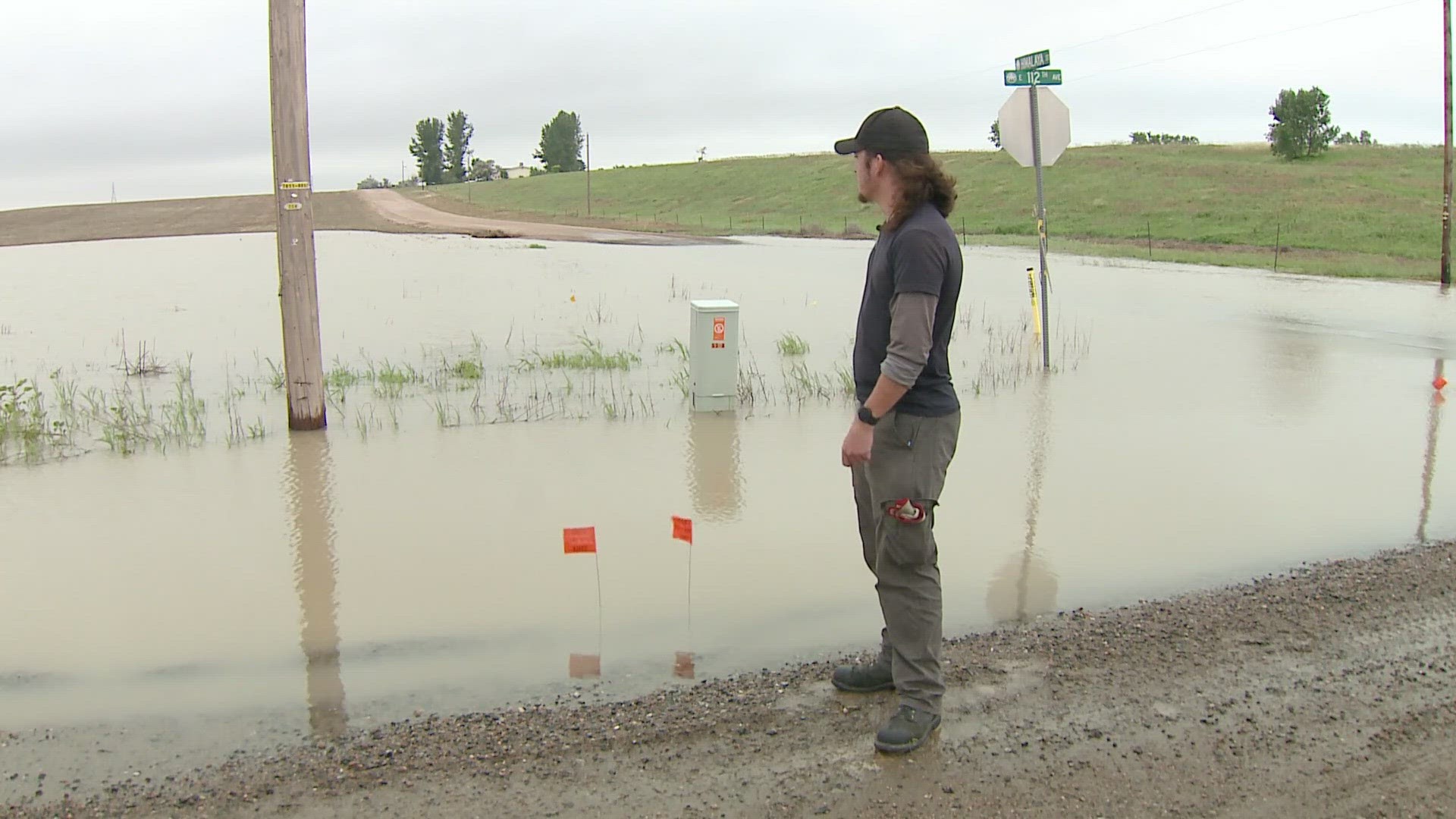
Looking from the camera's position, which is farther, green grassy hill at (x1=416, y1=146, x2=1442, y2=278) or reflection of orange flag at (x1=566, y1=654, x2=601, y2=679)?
green grassy hill at (x1=416, y1=146, x2=1442, y2=278)

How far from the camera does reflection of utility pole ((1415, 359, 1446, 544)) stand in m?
6.85

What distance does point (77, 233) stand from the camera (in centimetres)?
5062

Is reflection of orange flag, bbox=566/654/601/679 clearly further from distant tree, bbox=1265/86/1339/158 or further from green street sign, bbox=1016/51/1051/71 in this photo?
distant tree, bbox=1265/86/1339/158

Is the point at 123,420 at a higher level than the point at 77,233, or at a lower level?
lower

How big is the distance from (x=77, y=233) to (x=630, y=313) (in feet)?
135

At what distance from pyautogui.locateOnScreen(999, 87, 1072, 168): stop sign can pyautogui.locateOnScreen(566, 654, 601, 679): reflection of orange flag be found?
833 cm

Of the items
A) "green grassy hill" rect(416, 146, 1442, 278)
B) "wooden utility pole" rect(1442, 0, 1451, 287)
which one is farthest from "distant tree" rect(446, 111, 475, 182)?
"wooden utility pole" rect(1442, 0, 1451, 287)

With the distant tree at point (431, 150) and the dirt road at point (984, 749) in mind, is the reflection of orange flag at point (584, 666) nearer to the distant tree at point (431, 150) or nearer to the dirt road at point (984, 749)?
the dirt road at point (984, 749)

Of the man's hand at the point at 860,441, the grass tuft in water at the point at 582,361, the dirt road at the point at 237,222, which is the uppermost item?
the dirt road at the point at 237,222

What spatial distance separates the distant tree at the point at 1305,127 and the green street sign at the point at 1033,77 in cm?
5546

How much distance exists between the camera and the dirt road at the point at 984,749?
3.63 metres

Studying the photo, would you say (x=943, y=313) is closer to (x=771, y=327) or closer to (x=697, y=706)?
(x=697, y=706)

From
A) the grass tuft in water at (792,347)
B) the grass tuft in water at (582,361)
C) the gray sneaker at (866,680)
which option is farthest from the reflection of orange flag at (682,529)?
the grass tuft in water at (792,347)

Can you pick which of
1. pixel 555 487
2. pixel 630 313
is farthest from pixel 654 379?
pixel 630 313
